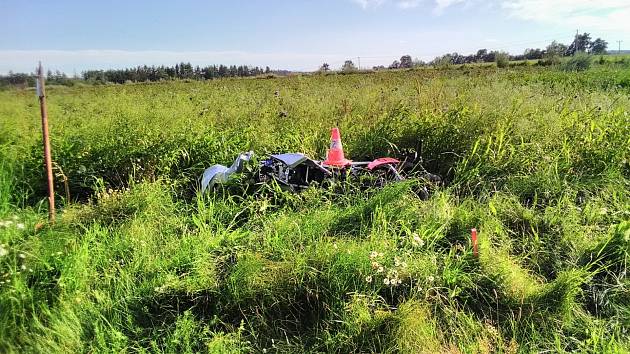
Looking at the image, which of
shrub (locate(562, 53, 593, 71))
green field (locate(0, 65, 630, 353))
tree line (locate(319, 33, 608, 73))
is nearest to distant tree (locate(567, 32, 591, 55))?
tree line (locate(319, 33, 608, 73))

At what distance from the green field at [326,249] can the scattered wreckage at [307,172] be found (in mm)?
148

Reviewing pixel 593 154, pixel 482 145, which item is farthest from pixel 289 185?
pixel 593 154

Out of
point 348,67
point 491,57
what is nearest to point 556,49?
point 491,57

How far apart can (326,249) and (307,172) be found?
1.41 metres

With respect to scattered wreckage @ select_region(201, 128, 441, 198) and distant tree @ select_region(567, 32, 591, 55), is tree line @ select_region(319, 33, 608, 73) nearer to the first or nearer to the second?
distant tree @ select_region(567, 32, 591, 55)

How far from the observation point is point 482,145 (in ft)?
15.1

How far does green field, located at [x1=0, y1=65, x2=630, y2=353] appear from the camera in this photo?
2.32 meters

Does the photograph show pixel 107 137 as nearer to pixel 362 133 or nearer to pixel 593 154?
pixel 362 133

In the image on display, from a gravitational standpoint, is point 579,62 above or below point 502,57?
below

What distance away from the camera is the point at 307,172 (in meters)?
4.02

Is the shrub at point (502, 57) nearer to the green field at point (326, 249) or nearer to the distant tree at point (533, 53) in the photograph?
the distant tree at point (533, 53)

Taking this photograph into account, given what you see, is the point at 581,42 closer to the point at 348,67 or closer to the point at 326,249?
the point at 348,67

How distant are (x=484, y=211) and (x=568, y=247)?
639 millimetres

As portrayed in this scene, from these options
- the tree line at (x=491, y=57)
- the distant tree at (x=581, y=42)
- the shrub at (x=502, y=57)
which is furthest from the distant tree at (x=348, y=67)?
the distant tree at (x=581, y=42)
